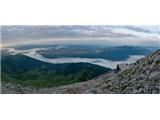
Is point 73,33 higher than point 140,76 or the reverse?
higher

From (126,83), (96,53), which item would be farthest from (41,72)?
(126,83)

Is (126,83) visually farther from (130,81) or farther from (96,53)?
(96,53)

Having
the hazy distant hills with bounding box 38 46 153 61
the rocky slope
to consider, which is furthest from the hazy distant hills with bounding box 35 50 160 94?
the hazy distant hills with bounding box 38 46 153 61

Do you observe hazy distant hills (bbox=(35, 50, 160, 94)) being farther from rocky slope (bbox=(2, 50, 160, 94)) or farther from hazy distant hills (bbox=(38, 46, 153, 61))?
hazy distant hills (bbox=(38, 46, 153, 61))
